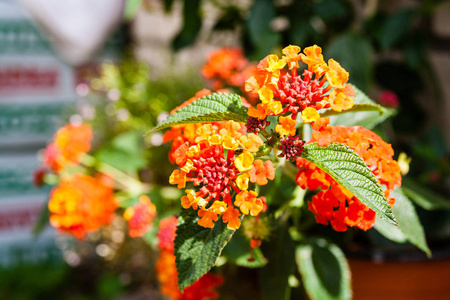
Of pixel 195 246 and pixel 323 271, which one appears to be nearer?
pixel 195 246

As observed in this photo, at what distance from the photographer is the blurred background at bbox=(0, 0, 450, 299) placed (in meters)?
0.87

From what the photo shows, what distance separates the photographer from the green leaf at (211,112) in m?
0.36

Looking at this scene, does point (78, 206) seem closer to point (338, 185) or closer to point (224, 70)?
point (224, 70)

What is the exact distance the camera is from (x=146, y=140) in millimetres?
1050

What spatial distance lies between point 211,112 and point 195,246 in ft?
0.42

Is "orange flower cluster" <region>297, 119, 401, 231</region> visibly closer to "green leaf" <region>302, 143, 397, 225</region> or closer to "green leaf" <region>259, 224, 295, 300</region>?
"green leaf" <region>302, 143, 397, 225</region>

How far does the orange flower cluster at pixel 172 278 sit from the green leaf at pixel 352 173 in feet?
0.78

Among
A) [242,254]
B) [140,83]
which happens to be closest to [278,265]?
[242,254]

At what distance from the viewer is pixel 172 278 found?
25.9 inches

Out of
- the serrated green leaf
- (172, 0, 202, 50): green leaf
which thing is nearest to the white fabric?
(172, 0, 202, 50): green leaf

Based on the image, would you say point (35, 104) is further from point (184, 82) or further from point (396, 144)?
point (396, 144)

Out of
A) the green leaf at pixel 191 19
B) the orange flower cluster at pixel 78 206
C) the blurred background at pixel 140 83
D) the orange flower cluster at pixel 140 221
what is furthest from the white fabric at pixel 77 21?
the orange flower cluster at pixel 140 221

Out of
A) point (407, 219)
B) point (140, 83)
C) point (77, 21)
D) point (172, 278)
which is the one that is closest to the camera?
point (407, 219)

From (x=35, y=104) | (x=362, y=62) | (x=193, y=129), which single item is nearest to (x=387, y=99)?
(x=362, y=62)
